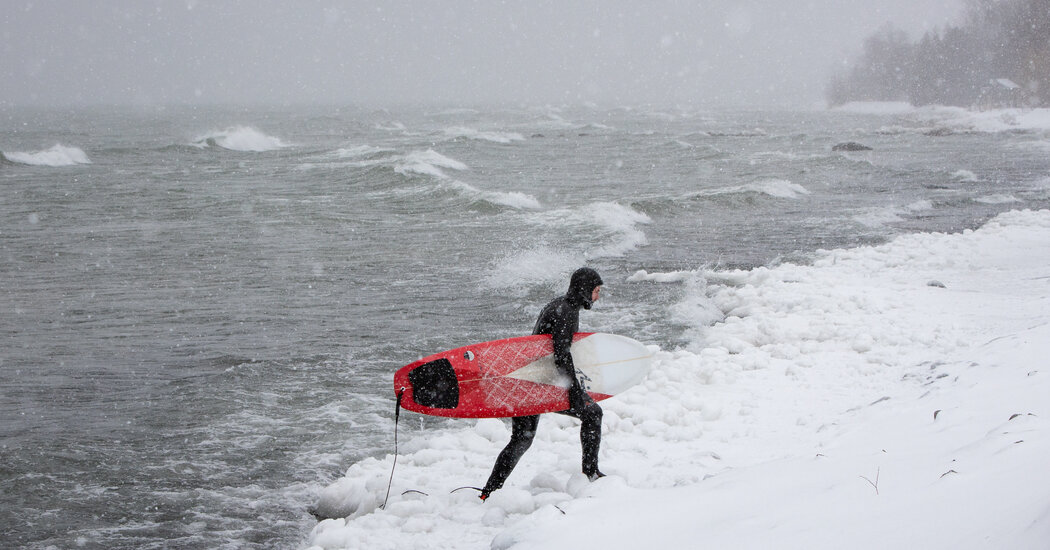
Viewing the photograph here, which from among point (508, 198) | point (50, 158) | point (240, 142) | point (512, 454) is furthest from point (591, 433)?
point (240, 142)

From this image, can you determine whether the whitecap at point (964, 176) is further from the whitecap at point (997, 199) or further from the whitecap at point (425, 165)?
the whitecap at point (425, 165)

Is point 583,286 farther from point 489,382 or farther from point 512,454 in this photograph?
point 512,454

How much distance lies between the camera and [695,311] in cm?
1115

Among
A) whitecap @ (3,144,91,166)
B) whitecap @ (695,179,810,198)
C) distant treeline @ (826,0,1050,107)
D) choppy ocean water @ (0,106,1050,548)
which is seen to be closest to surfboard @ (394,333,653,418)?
choppy ocean water @ (0,106,1050,548)

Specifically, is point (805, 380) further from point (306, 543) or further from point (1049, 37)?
point (1049, 37)

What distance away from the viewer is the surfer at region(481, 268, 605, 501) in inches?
205

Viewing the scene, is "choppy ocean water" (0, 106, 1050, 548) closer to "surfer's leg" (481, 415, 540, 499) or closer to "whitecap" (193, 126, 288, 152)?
"surfer's leg" (481, 415, 540, 499)

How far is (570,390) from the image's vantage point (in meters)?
5.33

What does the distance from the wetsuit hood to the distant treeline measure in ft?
309

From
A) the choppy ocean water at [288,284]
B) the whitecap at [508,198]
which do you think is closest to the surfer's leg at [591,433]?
the choppy ocean water at [288,284]

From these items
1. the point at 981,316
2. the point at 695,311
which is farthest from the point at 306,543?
the point at 981,316

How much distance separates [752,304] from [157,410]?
728 centimetres

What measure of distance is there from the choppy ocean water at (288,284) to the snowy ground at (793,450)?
39.9 inches

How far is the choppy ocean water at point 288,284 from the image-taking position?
258 inches
